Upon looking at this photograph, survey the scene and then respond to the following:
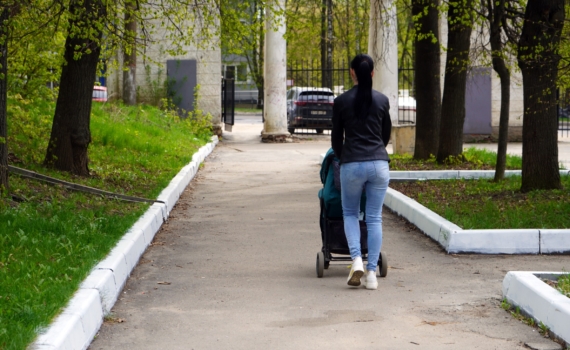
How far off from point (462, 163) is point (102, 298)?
36.1ft

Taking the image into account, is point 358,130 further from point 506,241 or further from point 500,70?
point 500,70

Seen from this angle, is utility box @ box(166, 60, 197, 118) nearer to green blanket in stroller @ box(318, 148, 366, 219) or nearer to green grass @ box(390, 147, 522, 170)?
green grass @ box(390, 147, 522, 170)

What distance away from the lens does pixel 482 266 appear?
8148 mm

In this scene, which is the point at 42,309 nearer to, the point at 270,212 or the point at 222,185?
the point at 270,212

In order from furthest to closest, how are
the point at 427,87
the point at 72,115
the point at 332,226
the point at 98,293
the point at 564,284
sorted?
the point at 427,87
the point at 72,115
the point at 332,226
the point at 564,284
the point at 98,293

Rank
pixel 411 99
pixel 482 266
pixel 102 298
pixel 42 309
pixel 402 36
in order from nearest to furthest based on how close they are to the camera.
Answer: pixel 42 309, pixel 102 298, pixel 482 266, pixel 411 99, pixel 402 36

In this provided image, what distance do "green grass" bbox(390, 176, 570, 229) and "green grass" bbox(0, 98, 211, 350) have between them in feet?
12.1

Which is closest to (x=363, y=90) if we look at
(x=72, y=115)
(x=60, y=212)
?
(x=60, y=212)

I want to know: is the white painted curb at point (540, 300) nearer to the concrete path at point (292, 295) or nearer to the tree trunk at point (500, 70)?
the concrete path at point (292, 295)

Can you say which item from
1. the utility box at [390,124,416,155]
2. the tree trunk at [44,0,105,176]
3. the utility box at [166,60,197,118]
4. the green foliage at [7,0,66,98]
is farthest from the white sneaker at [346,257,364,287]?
the utility box at [166,60,197,118]

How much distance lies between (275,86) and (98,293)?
2146 cm

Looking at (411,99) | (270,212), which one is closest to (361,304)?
(270,212)

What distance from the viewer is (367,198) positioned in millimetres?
7262

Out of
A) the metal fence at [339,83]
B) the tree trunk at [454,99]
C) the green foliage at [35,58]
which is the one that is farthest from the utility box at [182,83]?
the tree trunk at [454,99]
